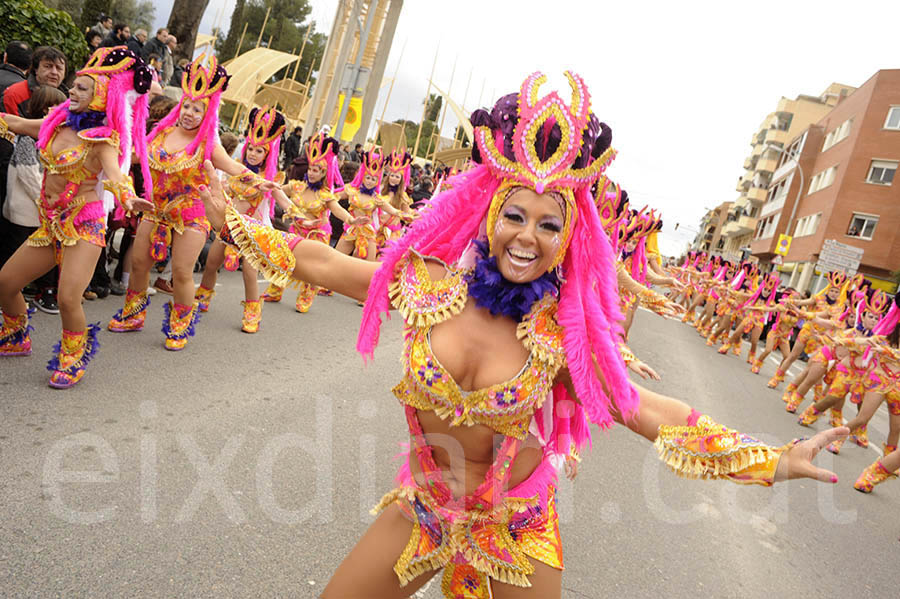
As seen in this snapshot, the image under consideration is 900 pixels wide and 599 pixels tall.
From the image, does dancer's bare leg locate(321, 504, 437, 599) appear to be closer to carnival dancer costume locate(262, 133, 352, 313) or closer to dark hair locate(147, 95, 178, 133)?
dark hair locate(147, 95, 178, 133)

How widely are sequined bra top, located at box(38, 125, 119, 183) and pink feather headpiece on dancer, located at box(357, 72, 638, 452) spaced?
305 cm

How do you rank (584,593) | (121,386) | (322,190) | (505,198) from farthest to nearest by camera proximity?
1. (322,190)
2. (121,386)
3. (584,593)
4. (505,198)

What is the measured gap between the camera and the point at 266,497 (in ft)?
11.8

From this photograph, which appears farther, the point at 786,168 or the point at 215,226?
the point at 786,168

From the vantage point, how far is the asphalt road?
287 cm

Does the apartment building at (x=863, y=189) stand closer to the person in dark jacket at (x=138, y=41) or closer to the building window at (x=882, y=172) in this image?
the building window at (x=882, y=172)

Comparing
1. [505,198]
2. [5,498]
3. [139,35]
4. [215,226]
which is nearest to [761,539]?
[505,198]

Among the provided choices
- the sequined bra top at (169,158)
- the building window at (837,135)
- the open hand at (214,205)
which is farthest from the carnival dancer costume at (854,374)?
the building window at (837,135)

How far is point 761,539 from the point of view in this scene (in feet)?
15.7

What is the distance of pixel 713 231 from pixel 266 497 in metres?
115

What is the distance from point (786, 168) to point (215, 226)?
6369cm

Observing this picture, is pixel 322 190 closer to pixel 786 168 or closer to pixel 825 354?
pixel 825 354

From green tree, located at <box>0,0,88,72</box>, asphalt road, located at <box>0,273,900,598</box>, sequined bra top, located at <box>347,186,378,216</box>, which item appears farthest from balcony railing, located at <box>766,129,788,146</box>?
green tree, located at <box>0,0,88,72</box>

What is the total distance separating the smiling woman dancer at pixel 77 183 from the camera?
4.30 m
